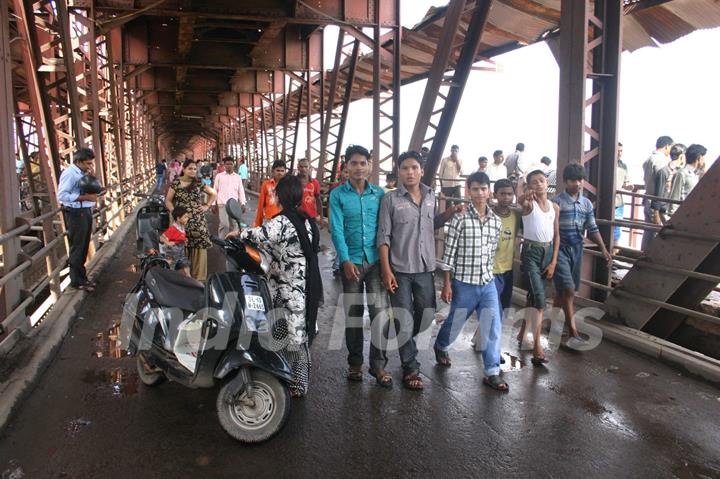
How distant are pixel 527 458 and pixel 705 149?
7027 millimetres

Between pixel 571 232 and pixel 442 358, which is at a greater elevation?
pixel 571 232

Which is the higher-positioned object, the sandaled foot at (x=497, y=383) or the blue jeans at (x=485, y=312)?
the blue jeans at (x=485, y=312)

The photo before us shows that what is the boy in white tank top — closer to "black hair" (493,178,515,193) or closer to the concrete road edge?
"black hair" (493,178,515,193)

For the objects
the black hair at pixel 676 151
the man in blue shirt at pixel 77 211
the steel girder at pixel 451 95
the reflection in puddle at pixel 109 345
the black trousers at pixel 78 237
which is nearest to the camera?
the reflection in puddle at pixel 109 345

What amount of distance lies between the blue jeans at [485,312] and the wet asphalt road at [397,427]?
25cm

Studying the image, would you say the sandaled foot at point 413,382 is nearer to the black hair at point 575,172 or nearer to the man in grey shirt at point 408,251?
the man in grey shirt at point 408,251

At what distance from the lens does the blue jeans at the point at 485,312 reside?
482 cm

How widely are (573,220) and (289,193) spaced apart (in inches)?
121

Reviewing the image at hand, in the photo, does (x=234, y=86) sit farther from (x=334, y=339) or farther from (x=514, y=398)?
(x=514, y=398)

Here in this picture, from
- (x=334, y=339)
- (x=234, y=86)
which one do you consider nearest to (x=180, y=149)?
(x=234, y=86)

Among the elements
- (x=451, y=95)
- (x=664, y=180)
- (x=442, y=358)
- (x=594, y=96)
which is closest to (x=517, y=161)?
(x=664, y=180)

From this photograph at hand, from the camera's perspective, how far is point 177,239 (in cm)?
703

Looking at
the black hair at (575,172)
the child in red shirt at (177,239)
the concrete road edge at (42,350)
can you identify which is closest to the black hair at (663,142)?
the black hair at (575,172)

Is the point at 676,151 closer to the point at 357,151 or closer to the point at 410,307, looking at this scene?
the point at 410,307
